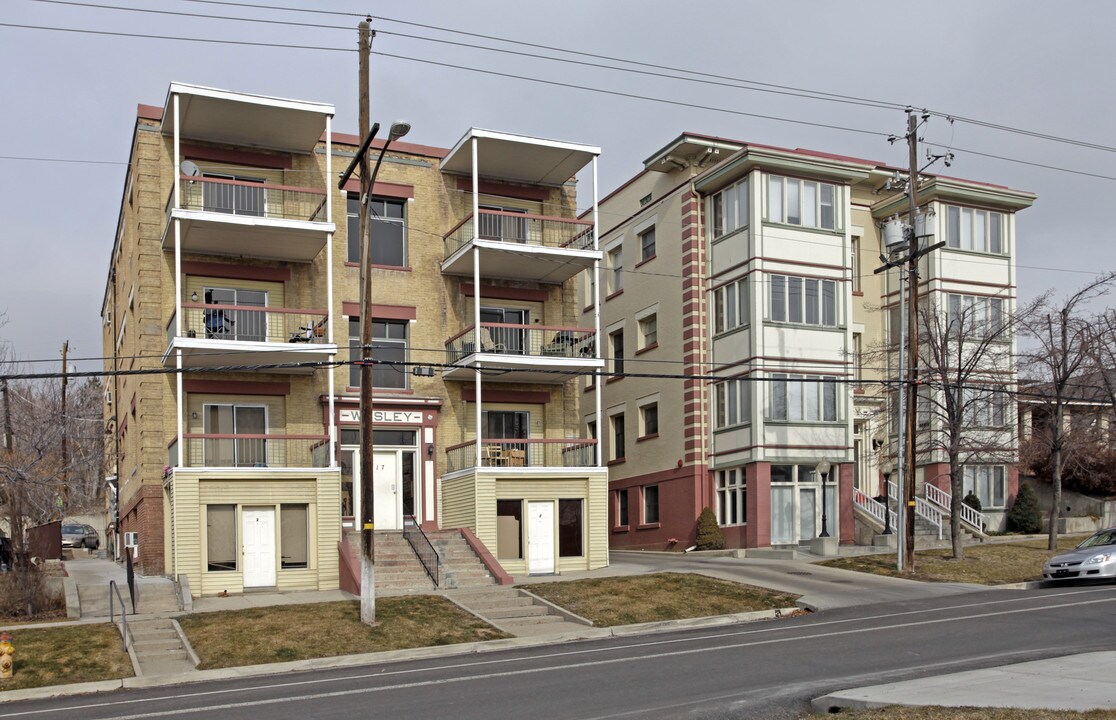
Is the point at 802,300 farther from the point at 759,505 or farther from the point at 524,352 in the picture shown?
the point at 524,352

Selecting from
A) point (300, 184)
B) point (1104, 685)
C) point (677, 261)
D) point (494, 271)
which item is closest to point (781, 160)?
point (677, 261)

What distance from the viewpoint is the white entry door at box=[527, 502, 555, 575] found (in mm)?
Result: 31328

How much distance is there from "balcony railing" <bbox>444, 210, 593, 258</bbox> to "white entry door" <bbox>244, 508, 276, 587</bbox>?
930cm

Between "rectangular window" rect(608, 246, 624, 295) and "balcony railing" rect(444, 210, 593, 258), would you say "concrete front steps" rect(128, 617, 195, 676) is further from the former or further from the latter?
"rectangular window" rect(608, 246, 624, 295)

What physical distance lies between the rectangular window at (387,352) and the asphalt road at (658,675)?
11.6 meters

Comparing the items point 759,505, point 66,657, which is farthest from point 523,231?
point 66,657

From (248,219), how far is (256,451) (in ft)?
20.1

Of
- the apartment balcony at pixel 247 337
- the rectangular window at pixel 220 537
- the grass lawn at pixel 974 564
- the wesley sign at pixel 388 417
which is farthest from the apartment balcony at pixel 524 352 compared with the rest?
the grass lawn at pixel 974 564

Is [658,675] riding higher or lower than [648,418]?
lower

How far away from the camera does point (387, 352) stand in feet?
105

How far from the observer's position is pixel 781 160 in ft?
120

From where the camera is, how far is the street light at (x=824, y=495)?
35688mm

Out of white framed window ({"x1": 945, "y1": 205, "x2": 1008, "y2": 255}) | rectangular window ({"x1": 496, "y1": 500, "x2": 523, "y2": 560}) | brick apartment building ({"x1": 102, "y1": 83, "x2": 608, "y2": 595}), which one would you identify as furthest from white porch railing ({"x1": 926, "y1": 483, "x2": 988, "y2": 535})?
rectangular window ({"x1": 496, "y1": 500, "x2": 523, "y2": 560})

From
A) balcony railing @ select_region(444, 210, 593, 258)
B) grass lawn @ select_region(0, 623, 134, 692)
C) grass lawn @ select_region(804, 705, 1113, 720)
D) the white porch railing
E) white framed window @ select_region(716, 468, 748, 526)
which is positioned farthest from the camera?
the white porch railing
